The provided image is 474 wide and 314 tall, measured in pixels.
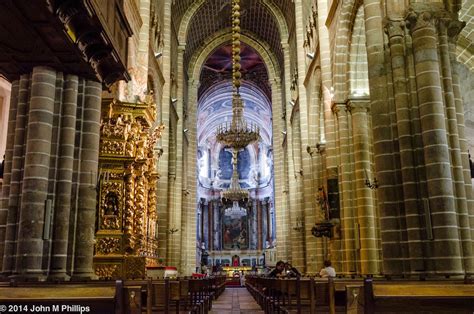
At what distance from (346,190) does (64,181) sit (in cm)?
831

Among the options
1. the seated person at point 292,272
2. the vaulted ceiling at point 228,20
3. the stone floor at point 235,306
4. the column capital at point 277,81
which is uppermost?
the vaulted ceiling at point 228,20

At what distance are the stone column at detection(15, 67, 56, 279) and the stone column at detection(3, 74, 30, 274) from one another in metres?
0.23

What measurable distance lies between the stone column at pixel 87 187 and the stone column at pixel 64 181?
288 mm

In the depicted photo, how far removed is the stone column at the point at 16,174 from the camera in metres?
8.32

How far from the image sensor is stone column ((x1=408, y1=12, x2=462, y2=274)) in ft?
27.1

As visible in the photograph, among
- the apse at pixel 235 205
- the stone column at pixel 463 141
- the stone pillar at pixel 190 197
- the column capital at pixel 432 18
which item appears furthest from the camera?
the apse at pixel 235 205

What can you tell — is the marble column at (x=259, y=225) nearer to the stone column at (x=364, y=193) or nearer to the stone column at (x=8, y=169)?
the stone column at (x=364, y=193)

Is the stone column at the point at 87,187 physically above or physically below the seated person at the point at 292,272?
above

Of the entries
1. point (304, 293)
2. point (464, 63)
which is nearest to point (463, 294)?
point (304, 293)

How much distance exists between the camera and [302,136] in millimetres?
20719

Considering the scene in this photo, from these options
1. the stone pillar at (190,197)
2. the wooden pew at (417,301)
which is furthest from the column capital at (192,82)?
the wooden pew at (417,301)

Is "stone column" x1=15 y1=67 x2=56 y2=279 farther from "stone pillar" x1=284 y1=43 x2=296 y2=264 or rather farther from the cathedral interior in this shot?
"stone pillar" x1=284 y1=43 x2=296 y2=264

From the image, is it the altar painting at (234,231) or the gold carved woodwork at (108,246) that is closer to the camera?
the gold carved woodwork at (108,246)

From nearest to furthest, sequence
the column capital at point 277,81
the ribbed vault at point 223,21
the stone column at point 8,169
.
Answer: the stone column at point 8,169
the ribbed vault at point 223,21
the column capital at point 277,81
